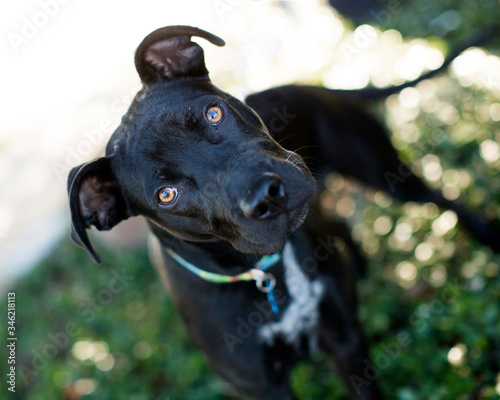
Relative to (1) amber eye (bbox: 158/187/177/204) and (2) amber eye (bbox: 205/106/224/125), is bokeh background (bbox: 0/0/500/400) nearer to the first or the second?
(2) amber eye (bbox: 205/106/224/125)

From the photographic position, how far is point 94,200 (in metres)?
2.63

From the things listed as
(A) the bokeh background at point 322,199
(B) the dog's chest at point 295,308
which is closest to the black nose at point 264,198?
(B) the dog's chest at point 295,308

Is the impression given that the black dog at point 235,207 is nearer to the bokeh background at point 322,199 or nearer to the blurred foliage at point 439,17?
the bokeh background at point 322,199

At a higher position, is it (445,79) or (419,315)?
(445,79)

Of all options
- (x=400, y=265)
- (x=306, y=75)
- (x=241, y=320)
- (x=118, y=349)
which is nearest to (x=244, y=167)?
(x=241, y=320)

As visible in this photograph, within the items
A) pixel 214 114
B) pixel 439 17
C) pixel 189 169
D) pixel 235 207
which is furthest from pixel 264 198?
pixel 439 17

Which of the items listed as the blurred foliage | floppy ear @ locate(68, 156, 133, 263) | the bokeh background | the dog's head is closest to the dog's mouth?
the dog's head

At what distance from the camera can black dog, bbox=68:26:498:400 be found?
2.11m

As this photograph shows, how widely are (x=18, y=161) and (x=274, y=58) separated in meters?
4.32

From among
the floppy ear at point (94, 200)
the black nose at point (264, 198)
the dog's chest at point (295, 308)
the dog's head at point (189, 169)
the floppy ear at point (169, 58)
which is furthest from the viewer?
the dog's chest at point (295, 308)

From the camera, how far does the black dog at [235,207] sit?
211 cm

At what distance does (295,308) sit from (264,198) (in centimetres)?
109

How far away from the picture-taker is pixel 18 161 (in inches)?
298

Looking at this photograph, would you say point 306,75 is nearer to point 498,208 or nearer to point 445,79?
point 445,79
